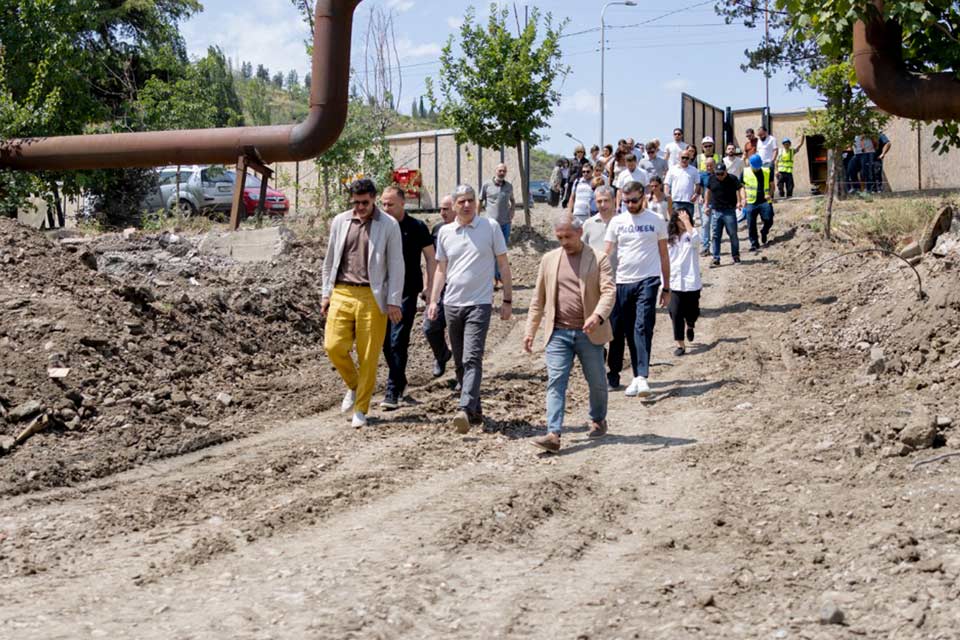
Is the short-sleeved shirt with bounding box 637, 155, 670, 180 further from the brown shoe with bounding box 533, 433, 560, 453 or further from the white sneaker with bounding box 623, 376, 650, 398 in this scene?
the brown shoe with bounding box 533, 433, 560, 453

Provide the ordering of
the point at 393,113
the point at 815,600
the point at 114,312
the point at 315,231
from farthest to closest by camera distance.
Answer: the point at 393,113 → the point at 315,231 → the point at 114,312 → the point at 815,600

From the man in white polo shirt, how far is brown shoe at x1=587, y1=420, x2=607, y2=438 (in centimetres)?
95

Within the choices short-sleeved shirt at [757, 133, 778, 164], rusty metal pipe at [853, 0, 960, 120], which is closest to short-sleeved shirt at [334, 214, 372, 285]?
rusty metal pipe at [853, 0, 960, 120]

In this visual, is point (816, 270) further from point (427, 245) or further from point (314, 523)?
point (314, 523)

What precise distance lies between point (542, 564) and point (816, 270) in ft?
39.0

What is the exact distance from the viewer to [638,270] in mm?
10141

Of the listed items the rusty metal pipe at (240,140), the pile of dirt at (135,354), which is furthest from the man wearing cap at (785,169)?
the pile of dirt at (135,354)

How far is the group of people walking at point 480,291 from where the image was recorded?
26.5 feet

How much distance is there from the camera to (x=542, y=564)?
5559mm

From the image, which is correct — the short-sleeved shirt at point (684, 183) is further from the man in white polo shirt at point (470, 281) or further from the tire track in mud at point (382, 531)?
the man in white polo shirt at point (470, 281)

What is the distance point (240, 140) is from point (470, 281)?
807 centimetres

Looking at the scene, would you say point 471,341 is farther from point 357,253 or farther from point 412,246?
point 412,246

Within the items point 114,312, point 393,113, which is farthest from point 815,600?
point 393,113

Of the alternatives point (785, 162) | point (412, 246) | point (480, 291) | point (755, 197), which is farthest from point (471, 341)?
point (785, 162)
